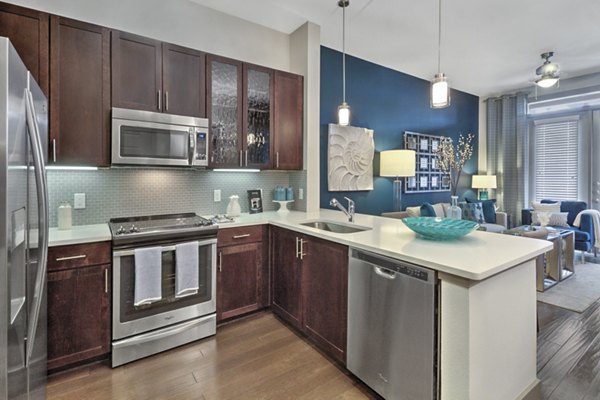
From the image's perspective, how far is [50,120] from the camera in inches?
81.7

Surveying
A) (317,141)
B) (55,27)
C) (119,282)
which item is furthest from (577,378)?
(55,27)

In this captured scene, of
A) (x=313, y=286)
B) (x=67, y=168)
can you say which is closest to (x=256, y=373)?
(x=313, y=286)

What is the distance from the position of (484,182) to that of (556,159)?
1.33m

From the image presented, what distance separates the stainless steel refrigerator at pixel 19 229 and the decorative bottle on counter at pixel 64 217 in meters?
0.96

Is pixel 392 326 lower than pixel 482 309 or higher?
lower

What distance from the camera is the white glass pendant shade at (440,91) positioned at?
223cm

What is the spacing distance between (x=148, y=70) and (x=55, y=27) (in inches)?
23.8

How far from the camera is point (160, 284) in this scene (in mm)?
2223

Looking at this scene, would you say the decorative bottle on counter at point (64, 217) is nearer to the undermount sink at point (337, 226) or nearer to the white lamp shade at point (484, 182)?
the undermount sink at point (337, 226)

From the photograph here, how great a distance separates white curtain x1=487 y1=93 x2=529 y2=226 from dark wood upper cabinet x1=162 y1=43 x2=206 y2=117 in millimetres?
6026

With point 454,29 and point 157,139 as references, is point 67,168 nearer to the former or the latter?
point 157,139

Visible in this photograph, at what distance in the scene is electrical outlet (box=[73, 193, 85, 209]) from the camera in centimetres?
243

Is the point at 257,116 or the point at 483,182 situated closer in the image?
the point at 257,116

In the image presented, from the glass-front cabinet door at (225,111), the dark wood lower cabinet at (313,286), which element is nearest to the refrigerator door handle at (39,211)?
the glass-front cabinet door at (225,111)
